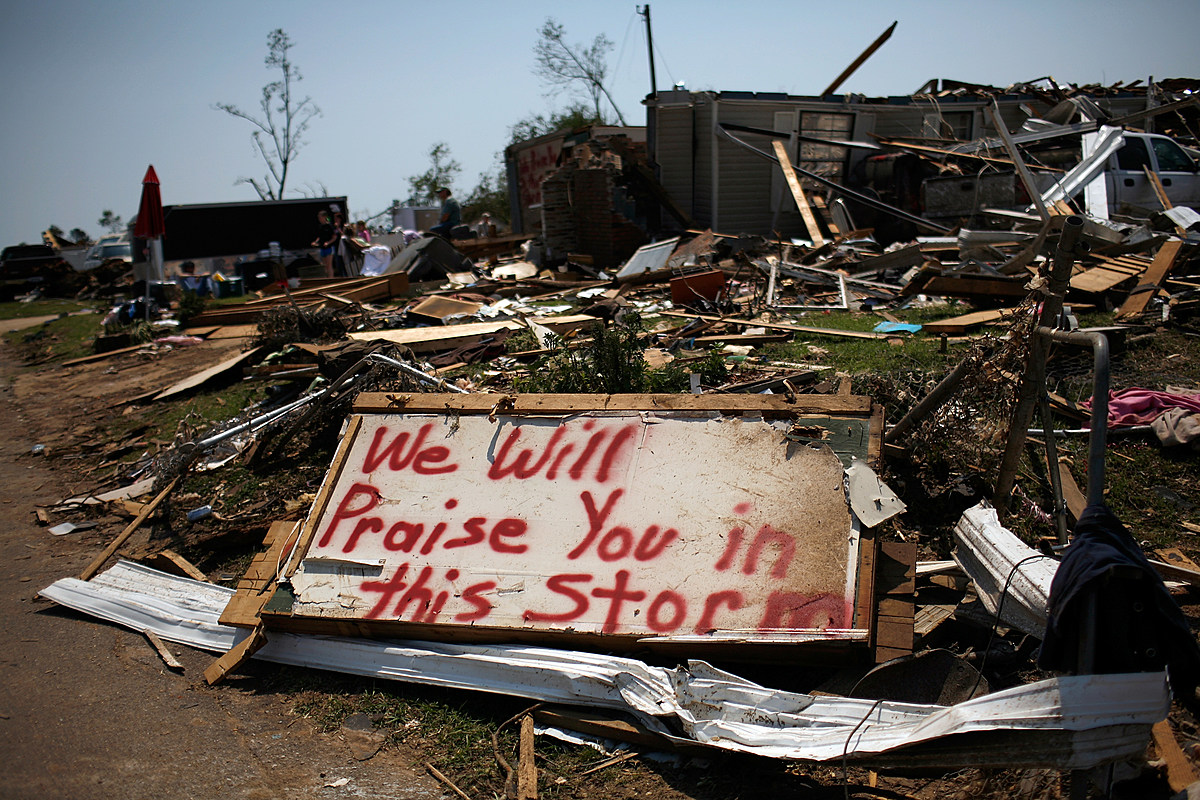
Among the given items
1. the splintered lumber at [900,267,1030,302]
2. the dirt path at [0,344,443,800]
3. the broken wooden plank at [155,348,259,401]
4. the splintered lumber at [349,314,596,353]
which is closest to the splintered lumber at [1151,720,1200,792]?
Result: the dirt path at [0,344,443,800]

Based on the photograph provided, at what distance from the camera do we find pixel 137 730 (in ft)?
10.7

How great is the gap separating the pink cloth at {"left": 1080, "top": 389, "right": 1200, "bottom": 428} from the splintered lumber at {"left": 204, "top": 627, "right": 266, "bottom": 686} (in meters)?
5.18

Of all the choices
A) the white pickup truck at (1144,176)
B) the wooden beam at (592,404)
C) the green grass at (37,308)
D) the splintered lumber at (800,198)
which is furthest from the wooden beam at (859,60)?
the green grass at (37,308)

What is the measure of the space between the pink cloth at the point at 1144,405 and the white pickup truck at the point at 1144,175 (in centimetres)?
877

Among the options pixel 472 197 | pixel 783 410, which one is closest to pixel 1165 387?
pixel 783 410

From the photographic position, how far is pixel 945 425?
4.27 meters

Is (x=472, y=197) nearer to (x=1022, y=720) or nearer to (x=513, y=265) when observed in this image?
(x=513, y=265)

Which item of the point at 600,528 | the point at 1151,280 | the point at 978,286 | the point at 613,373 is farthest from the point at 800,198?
the point at 600,528

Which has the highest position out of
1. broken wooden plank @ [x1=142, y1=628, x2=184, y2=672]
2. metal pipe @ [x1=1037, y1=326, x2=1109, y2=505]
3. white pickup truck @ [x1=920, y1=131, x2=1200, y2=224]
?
white pickup truck @ [x1=920, y1=131, x2=1200, y2=224]

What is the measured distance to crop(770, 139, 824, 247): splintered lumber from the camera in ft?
44.1

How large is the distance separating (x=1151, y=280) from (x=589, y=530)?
812 centimetres

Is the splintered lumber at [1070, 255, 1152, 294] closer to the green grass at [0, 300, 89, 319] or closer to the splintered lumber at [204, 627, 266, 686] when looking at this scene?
the splintered lumber at [204, 627, 266, 686]

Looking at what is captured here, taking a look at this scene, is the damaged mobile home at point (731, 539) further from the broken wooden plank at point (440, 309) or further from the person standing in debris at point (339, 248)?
the person standing in debris at point (339, 248)

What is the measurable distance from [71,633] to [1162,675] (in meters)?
5.13
